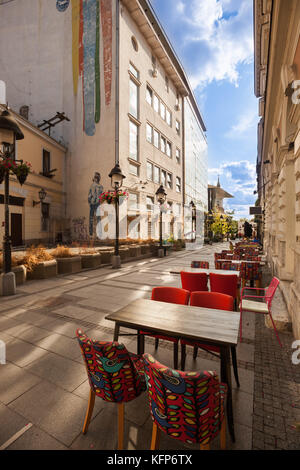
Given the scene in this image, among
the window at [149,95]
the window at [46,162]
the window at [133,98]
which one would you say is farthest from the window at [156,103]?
the window at [46,162]

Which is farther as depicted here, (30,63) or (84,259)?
(30,63)

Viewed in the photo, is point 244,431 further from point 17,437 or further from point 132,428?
point 17,437

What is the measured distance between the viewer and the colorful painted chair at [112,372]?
179cm

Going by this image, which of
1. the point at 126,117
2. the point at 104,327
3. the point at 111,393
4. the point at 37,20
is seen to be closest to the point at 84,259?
the point at 104,327

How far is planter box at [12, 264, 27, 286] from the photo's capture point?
7585mm

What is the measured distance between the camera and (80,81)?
782 inches

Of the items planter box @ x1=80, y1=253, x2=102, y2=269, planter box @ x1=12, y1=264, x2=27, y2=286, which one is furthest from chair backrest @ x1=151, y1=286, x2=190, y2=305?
planter box @ x1=80, y1=253, x2=102, y2=269

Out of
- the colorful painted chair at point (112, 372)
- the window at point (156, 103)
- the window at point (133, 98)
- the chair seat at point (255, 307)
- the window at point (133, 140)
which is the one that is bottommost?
the chair seat at point (255, 307)

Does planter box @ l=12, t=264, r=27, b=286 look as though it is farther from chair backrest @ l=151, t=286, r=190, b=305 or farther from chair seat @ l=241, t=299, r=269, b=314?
chair seat @ l=241, t=299, r=269, b=314

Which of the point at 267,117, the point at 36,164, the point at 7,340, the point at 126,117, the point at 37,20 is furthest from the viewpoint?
the point at 37,20

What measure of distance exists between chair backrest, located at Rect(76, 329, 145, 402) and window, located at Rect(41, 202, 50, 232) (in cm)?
1911

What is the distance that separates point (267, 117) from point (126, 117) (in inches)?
540

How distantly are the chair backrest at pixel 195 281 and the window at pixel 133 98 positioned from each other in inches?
779

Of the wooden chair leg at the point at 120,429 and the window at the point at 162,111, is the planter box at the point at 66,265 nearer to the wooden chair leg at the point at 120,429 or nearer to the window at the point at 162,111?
the wooden chair leg at the point at 120,429
